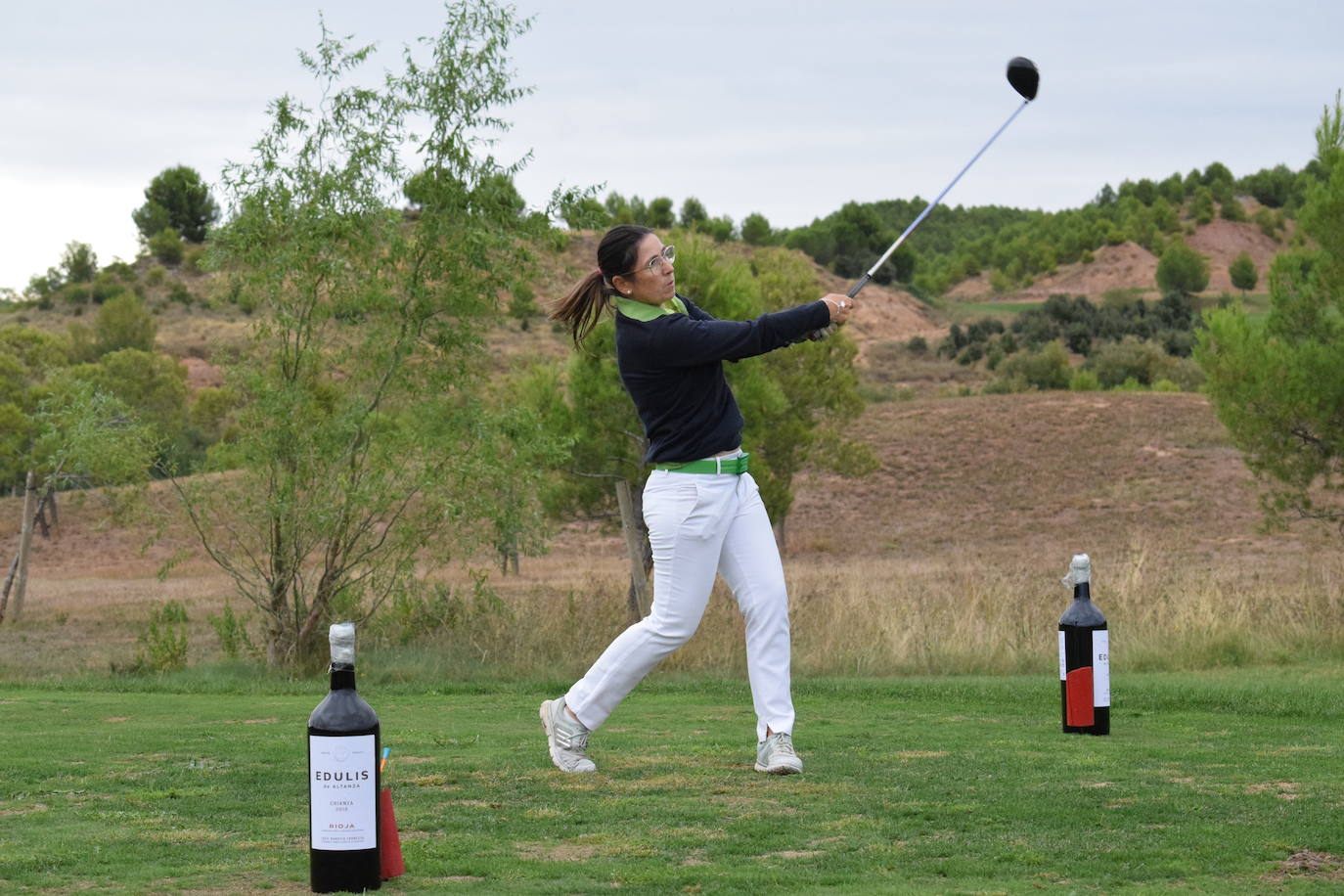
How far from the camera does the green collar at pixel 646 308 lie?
263 inches

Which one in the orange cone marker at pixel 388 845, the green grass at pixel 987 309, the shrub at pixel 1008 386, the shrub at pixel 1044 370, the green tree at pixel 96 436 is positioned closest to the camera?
the orange cone marker at pixel 388 845

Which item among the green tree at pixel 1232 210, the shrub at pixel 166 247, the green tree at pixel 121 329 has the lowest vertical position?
the green tree at pixel 121 329

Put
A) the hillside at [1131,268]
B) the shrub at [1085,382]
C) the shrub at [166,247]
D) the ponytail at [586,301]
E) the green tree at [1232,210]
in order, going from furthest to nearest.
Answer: the green tree at [1232,210] → the hillside at [1131,268] → the shrub at [166,247] → the shrub at [1085,382] → the ponytail at [586,301]

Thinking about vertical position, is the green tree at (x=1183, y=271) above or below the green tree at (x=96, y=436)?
above

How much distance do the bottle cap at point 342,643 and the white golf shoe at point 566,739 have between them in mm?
2307

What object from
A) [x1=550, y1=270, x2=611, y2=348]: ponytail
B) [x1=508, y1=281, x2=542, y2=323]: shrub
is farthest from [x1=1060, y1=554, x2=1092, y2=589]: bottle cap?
[x1=508, y1=281, x2=542, y2=323]: shrub

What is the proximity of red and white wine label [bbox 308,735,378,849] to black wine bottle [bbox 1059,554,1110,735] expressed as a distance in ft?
13.7

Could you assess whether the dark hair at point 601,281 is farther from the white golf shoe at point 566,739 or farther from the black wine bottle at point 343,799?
the black wine bottle at point 343,799

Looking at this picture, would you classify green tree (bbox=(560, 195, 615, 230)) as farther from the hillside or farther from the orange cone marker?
the hillside

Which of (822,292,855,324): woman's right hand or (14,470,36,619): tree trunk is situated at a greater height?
(822,292,855,324): woman's right hand

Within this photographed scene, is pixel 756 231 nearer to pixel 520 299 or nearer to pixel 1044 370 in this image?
pixel 1044 370

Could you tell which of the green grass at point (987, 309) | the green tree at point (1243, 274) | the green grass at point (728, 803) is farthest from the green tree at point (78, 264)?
Result: the green grass at point (728, 803)

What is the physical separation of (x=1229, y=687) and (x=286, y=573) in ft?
28.4

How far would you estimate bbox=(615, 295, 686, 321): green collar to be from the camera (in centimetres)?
668
